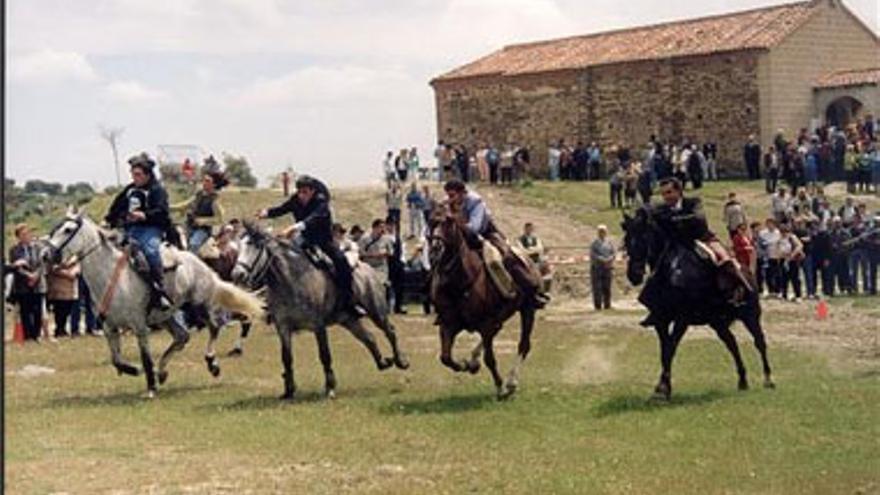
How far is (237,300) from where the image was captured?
1630 centimetres

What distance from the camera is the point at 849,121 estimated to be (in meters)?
51.1

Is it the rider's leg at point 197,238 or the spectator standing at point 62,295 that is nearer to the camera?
the rider's leg at point 197,238

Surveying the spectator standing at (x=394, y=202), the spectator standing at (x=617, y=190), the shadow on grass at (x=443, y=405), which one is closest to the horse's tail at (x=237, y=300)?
the shadow on grass at (x=443, y=405)

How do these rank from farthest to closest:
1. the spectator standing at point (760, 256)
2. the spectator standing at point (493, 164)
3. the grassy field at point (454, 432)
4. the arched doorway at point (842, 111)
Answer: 1. the arched doorway at point (842, 111)
2. the spectator standing at point (493, 164)
3. the spectator standing at point (760, 256)
4. the grassy field at point (454, 432)

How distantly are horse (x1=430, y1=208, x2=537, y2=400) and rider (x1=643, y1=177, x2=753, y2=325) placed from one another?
1789 mm

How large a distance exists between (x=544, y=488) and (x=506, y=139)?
1911 inches

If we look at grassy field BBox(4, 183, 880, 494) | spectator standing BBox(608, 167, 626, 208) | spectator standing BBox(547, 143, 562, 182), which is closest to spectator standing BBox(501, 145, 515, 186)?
spectator standing BBox(547, 143, 562, 182)

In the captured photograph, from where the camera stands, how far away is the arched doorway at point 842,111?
51.4m

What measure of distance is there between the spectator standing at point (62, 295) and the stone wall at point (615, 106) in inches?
1248

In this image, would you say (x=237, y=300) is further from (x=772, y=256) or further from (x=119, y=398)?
(x=772, y=256)

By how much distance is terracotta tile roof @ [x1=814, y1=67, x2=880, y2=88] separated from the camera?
→ 5031 cm

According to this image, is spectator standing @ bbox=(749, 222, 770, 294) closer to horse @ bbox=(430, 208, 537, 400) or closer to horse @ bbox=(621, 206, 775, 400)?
horse @ bbox=(621, 206, 775, 400)

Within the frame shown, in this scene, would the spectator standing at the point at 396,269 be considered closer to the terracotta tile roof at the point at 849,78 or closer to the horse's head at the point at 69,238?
the horse's head at the point at 69,238

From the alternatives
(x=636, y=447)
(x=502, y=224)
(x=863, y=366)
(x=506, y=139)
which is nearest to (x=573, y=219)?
(x=502, y=224)
